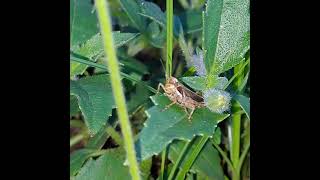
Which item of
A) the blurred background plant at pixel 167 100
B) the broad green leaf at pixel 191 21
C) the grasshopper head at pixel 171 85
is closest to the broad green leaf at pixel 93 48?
the blurred background plant at pixel 167 100

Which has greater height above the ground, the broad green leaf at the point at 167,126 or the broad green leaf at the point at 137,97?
the broad green leaf at the point at 167,126

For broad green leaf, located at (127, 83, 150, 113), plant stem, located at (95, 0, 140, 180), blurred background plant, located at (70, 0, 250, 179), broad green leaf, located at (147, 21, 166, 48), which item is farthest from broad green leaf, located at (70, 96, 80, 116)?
plant stem, located at (95, 0, 140, 180)

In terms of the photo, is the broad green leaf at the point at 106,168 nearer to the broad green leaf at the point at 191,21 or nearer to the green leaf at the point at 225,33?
the green leaf at the point at 225,33

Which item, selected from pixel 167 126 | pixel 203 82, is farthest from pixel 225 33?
pixel 167 126

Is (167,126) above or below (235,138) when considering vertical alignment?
above

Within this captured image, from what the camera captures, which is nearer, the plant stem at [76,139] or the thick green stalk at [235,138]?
the thick green stalk at [235,138]

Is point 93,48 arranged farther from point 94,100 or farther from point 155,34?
point 155,34
